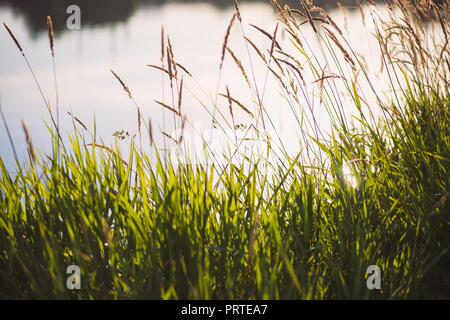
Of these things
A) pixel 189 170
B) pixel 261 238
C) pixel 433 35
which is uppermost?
pixel 433 35

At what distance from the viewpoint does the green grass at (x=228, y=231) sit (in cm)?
151

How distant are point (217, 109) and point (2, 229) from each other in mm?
1023

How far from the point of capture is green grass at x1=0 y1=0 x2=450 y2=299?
4.97 ft

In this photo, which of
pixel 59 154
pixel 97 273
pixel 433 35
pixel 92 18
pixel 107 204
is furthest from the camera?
pixel 92 18

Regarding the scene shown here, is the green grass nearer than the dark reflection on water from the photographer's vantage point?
Yes

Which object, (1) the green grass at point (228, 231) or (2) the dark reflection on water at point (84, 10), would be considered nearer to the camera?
(1) the green grass at point (228, 231)

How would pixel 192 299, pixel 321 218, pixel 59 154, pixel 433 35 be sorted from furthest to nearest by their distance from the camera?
pixel 433 35
pixel 321 218
pixel 59 154
pixel 192 299

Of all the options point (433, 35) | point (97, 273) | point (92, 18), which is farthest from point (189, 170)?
point (92, 18)

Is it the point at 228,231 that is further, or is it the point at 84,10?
the point at 84,10

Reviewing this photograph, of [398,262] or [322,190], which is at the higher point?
[322,190]

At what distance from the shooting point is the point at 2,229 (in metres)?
1.80

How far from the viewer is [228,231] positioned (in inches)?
66.1

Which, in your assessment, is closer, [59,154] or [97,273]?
[97,273]

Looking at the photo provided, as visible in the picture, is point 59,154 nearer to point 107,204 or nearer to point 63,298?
point 107,204
